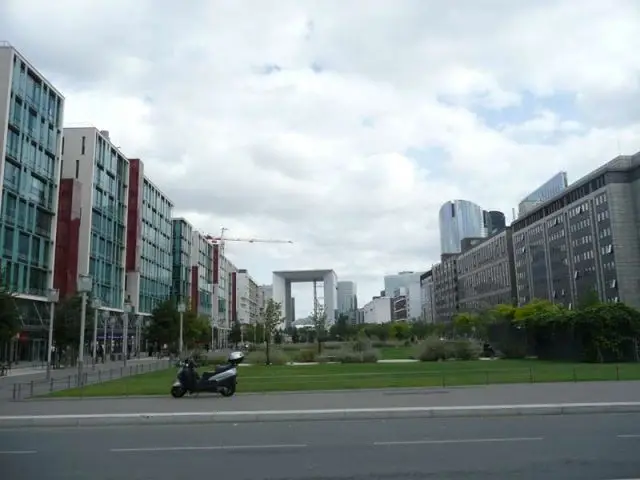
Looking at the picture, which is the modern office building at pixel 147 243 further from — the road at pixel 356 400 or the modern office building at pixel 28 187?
the road at pixel 356 400

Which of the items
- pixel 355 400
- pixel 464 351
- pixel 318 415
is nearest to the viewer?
pixel 318 415

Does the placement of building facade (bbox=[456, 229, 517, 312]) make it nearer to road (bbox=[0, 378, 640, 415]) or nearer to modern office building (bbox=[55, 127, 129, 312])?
modern office building (bbox=[55, 127, 129, 312])

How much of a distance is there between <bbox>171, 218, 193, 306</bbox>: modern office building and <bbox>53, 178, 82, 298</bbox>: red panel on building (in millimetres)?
47214

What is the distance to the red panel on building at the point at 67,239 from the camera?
6919cm

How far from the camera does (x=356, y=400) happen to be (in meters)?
19.9

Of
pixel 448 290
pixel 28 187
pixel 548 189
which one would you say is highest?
pixel 548 189

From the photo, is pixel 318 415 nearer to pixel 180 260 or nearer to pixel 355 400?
pixel 355 400

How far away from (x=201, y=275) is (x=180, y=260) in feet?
51.7

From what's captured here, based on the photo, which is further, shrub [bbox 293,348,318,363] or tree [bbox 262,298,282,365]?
tree [bbox 262,298,282,365]

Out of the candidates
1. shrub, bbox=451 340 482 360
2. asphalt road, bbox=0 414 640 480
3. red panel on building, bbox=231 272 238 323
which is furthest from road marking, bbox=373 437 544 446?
red panel on building, bbox=231 272 238 323

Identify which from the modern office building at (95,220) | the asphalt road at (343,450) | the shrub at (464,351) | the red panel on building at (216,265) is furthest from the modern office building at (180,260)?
the asphalt road at (343,450)

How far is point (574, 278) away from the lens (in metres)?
117

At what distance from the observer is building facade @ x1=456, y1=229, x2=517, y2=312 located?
491 feet

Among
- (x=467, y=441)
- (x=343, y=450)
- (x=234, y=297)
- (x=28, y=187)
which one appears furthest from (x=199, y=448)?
(x=234, y=297)
